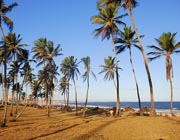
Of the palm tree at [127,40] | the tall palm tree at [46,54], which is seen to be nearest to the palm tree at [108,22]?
the palm tree at [127,40]

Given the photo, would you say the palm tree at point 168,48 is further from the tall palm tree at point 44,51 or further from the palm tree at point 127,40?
the tall palm tree at point 44,51

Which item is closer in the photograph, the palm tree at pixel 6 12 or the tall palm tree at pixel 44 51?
the palm tree at pixel 6 12

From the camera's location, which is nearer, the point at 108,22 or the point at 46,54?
the point at 108,22

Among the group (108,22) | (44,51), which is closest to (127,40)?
(108,22)

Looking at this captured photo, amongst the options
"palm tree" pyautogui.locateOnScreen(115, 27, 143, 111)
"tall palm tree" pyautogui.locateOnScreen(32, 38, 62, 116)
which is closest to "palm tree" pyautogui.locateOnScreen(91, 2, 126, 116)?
"palm tree" pyautogui.locateOnScreen(115, 27, 143, 111)

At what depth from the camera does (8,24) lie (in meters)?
28.2

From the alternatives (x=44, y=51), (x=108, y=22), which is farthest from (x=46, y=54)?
(x=108, y=22)

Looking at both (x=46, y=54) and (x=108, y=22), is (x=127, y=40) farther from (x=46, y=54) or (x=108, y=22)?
(x=46, y=54)

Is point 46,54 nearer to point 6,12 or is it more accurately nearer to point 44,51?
point 44,51

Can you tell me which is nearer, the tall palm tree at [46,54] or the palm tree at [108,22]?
the palm tree at [108,22]

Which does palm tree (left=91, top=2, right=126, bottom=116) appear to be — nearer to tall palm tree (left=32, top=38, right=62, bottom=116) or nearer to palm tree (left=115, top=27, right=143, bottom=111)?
palm tree (left=115, top=27, right=143, bottom=111)

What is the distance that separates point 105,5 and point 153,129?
19.1 meters

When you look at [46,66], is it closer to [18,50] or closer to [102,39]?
[18,50]

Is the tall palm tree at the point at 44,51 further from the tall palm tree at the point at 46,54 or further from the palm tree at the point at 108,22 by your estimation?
the palm tree at the point at 108,22
